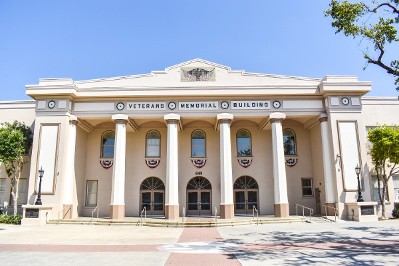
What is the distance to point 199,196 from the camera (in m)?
25.9

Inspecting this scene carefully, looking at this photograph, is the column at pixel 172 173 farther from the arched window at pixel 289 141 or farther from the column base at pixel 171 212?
the arched window at pixel 289 141

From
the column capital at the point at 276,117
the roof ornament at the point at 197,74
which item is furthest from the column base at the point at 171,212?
the roof ornament at the point at 197,74

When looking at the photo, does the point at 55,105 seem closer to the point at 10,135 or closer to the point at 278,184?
the point at 10,135

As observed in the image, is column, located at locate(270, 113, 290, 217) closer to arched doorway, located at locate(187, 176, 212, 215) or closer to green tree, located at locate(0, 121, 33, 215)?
arched doorway, located at locate(187, 176, 212, 215)

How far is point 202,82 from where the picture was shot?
24.7 m

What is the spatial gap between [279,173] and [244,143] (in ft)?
15.9

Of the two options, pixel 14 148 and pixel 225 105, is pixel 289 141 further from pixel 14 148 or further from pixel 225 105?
pixel 14 148

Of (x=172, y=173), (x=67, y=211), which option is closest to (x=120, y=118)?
(x=172, y=173)

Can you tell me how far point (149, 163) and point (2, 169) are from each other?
11.1 metres

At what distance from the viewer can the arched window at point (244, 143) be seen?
26.4 metres

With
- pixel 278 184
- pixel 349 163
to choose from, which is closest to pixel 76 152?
pixel 278 184

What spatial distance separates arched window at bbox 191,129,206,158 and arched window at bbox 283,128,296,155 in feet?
21.3

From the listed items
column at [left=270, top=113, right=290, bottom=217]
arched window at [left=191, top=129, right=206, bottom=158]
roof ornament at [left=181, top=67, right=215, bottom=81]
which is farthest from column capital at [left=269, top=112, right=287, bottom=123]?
arched window at [left=191, top=129, right=206, bottom=158]

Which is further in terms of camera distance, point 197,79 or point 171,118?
point 197,79
